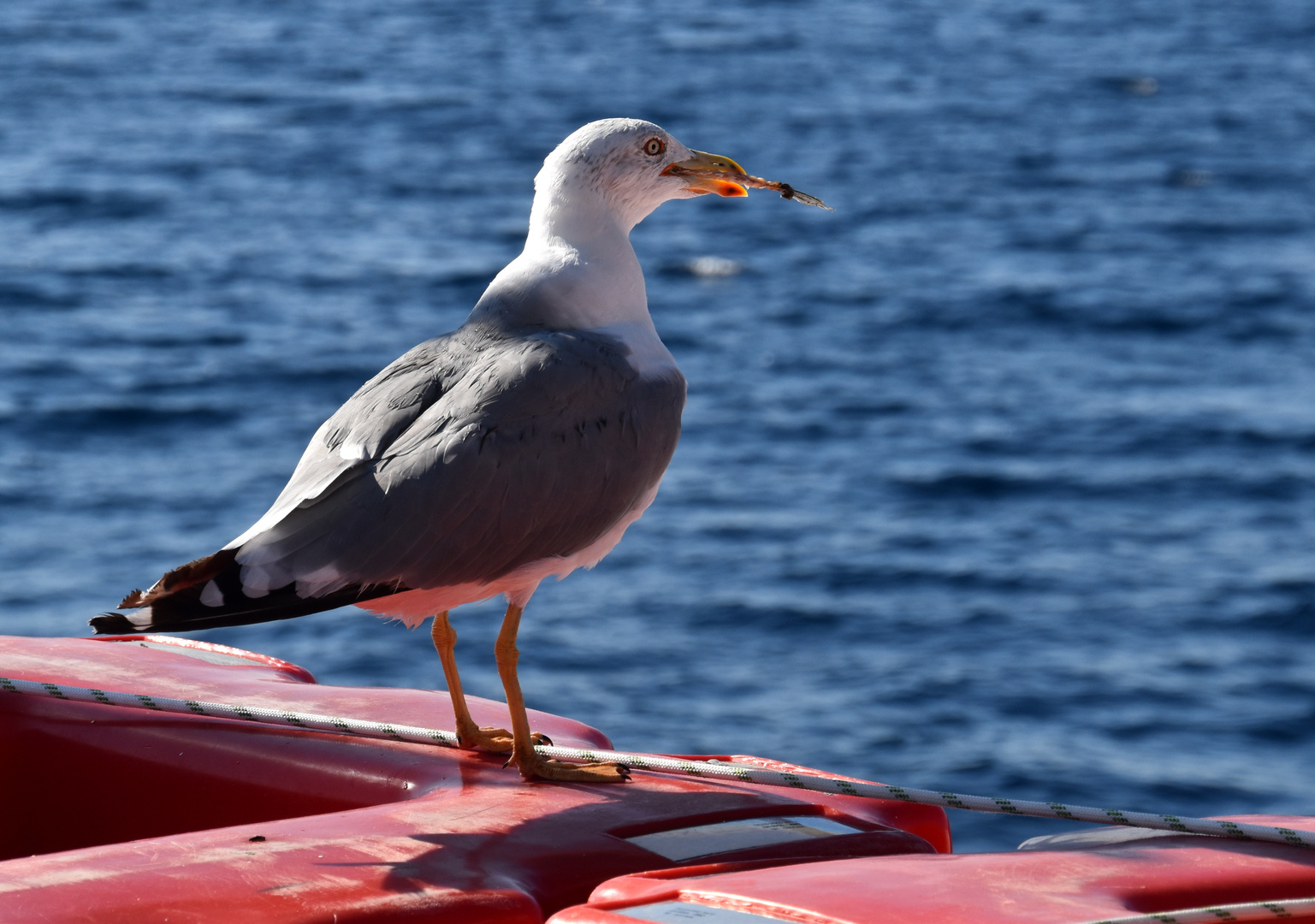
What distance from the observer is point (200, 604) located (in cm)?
352

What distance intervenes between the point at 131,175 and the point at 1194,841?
60.0ft

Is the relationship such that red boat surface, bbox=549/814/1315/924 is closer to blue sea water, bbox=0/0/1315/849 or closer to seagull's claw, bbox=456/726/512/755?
seagull's claw, bbox=456/726/512/755

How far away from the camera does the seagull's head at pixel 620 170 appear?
14.2ft

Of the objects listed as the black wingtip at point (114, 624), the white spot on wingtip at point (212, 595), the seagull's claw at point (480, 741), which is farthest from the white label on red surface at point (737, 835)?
the black wingtip at point (114, 624)

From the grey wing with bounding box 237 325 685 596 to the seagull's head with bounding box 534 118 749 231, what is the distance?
413 millimetres

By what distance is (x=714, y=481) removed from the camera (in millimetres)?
12266

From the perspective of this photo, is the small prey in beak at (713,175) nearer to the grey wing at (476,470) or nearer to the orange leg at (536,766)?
the grey wing at (476,470)

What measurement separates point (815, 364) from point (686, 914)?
1166 cm

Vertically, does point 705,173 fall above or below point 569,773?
above

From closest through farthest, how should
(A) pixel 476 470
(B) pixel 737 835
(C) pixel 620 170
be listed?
(B) pixel 737 835 → (A) pixel 476 470 → (C) pixel 620 170

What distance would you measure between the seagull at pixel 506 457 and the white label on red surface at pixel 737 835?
427 mm

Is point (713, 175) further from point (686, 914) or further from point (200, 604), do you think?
point (686, 914)

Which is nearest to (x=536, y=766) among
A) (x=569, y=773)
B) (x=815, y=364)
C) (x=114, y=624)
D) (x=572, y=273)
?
(x=569, y=773)

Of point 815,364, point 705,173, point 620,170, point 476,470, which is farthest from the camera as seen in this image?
point 815,364
